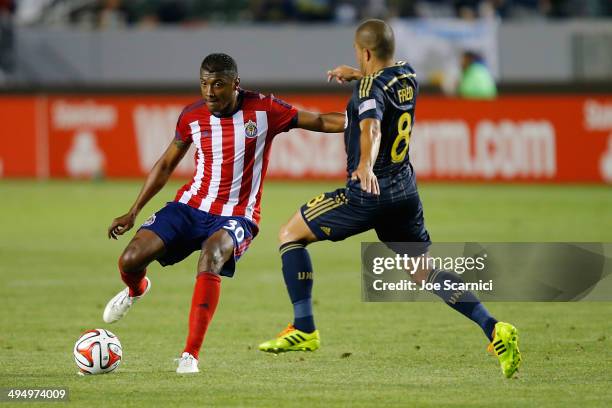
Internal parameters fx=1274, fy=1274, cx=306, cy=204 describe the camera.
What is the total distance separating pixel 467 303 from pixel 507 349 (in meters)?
0.52

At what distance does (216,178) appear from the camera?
8.42m

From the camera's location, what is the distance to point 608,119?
69.7 feet

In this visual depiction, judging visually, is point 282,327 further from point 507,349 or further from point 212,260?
point 507,349

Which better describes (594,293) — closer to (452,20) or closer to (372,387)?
(372,387)

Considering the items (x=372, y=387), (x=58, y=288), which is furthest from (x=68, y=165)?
(x=372, y=387)

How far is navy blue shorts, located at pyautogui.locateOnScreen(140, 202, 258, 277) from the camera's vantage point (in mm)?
8133

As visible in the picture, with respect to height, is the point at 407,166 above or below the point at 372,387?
above

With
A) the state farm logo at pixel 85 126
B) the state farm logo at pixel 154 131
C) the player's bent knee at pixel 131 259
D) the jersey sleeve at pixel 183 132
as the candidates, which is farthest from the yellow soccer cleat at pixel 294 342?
the state farm logo at pixel 85 126

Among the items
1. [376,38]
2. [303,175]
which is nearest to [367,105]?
[376,38]

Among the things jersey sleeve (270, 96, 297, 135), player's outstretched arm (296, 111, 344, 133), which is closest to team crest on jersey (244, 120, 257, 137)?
jersey sleeve (270, 96, 297, 135)

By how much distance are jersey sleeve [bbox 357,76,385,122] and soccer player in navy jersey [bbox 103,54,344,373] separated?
80 centimetres

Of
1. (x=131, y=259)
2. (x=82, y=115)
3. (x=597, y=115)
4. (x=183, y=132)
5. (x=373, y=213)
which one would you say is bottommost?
(x=82, y=115)

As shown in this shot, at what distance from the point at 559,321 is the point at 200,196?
10.7 ft

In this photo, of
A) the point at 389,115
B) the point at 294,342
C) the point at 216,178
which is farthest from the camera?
the point at 216,178
